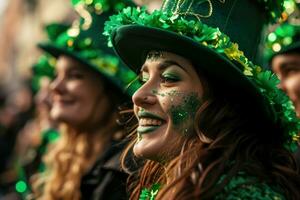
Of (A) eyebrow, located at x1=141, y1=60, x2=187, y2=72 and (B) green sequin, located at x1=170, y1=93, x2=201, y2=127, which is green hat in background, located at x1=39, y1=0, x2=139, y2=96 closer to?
(A) eyebrow, located at x1=141, y1=60, x2=187, y2=72

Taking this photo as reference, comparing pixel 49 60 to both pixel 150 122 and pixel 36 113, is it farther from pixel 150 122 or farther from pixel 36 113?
pixel 150 122

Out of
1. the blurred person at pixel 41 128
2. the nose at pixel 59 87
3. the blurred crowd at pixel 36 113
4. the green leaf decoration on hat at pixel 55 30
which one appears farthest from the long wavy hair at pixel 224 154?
the blurred person at pixel 41 128

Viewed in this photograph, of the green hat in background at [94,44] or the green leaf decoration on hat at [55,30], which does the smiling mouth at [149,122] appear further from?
the green leaf decoration on hat at [55,30]

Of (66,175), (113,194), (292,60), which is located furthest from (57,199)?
(292,60)

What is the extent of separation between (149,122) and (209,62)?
16.7 inches

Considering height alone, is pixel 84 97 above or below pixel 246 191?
above

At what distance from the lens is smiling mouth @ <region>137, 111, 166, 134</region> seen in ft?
12.2

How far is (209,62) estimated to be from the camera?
3625 mm

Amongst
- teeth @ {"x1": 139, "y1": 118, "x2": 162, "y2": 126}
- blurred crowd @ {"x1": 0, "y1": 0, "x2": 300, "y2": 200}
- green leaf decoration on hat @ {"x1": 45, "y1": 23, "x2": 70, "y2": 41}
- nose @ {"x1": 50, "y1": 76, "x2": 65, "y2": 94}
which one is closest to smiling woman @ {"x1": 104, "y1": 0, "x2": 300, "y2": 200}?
teeth @ {"x1": 139, "y1": 118, "x2": 162, "y2": 126}

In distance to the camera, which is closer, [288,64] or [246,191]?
[246,191]

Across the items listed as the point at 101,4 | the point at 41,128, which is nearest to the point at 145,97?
the point at 101,4

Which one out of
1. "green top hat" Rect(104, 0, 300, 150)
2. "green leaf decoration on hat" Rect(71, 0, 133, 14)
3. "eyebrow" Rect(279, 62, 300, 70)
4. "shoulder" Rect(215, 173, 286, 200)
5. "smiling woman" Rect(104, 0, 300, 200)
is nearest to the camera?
"shoulder" Rect(215, 173, 286, 200)

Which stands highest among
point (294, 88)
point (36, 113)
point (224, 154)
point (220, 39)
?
point (294, 88)

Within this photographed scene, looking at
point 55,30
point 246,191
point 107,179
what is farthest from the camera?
point 55,30
